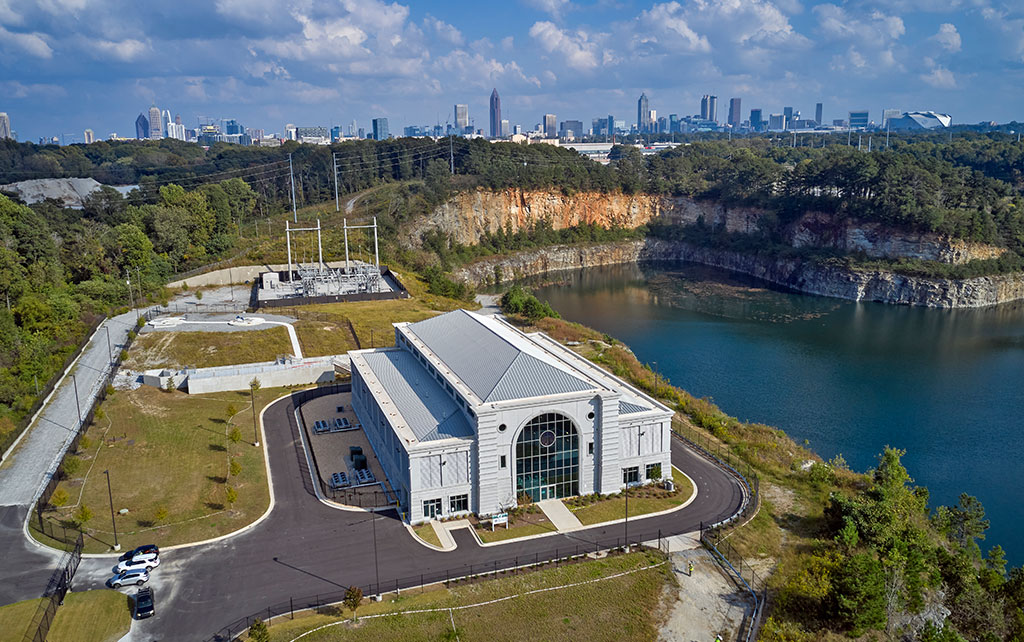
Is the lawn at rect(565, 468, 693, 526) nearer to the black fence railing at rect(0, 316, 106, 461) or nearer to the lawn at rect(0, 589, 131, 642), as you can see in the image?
the lawn at rect(0, 589, 131, 642)

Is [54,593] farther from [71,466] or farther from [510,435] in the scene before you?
[510,435]

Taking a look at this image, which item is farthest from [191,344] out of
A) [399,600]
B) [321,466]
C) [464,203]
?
[464,203]

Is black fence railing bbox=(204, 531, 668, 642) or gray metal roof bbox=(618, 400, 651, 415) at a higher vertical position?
gray metal roof bbox=(618, 400, 651, 415)

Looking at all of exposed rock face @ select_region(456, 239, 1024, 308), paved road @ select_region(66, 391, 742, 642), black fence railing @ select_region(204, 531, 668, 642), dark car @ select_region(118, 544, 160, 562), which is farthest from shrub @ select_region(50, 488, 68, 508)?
exposed rock face @ select_region(456, 239, 1024, 308)

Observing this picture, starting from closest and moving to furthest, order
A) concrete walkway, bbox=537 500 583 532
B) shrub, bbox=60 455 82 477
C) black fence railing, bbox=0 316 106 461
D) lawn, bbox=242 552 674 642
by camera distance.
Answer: lawn, bbox=242 552 674 642, concrete walkway, bbox=537 500 583 532, shrub, bbox=60 455 82 477, black fence railing, bbox=0 316 106 461

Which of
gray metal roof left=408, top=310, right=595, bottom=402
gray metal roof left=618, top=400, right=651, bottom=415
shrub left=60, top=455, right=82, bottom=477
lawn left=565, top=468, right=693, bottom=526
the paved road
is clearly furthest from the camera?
shrub left=60, top=455, right=82, bottom=477

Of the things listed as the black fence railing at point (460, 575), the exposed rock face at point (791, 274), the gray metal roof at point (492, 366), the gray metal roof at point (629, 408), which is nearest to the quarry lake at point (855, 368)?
the exposed rock face at point (791, 274)

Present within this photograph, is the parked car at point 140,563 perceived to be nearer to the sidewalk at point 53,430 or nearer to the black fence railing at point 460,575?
the black fence railing at point 460,575
